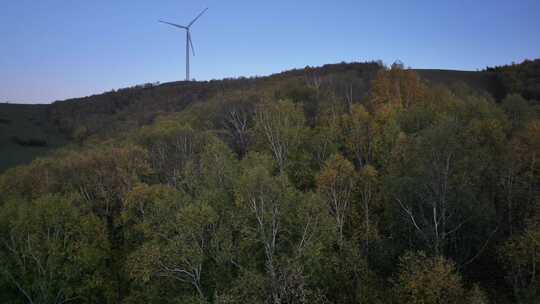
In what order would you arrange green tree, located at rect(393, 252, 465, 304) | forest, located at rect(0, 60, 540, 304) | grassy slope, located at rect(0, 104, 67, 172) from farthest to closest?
grassy slope, located at rect(0, 104, 67, 172) < forest, located at rect(0, 60, 540, 304) < green tree, located at rect(393, 252, 465, 304)

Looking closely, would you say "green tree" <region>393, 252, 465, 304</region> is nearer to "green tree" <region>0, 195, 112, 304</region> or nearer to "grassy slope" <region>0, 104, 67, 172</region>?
"green tree" <region>0, 195, 112, 304</region>

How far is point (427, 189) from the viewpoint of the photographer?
118 feet

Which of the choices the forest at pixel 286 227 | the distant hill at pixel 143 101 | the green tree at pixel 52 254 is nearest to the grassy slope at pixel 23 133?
the distant hill at pixel 143 101

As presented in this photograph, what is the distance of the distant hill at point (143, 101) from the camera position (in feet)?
320

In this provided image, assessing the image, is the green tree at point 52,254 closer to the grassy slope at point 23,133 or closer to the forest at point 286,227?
the forest at point 286,227

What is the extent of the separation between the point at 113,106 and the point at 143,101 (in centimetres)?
1343

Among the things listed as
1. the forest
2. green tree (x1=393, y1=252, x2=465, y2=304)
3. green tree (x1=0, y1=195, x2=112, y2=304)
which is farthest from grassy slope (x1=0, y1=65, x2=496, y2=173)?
green tree (x1=393, y1=252, x2=465, y2=304)

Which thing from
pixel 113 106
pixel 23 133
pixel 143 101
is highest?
pixel 143 101

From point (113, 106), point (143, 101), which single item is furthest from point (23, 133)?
point (143, 101)

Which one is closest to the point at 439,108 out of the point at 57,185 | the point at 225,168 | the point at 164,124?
the point at 225,168

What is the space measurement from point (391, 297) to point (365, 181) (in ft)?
50.1

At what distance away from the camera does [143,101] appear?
489ft

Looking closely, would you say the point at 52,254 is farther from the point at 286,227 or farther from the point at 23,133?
the point at 23,133

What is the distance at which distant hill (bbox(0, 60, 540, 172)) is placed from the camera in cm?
9756
